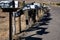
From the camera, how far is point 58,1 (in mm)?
3512

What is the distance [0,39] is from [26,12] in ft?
16.2

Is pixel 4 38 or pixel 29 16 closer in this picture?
pixel 4 38

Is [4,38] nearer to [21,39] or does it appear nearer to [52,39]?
[21,39]

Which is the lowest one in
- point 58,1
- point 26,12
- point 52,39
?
point 52,39

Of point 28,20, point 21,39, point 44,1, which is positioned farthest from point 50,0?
point 28,20

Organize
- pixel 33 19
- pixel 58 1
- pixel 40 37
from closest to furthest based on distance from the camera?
pixel 58 1, pixel 40 37, pixel 33 19

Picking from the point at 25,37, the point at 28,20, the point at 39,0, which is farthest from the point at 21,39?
the point at 39,0

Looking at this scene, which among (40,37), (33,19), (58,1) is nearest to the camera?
(58,1)

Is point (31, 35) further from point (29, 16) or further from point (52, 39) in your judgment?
point (29, 16)

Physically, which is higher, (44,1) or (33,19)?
(44,1)

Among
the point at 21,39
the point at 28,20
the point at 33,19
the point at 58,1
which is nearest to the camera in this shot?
the point at 58,1

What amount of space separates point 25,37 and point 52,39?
124 centimetres

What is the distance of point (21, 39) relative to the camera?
9.54 metres

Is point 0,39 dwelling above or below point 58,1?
below
